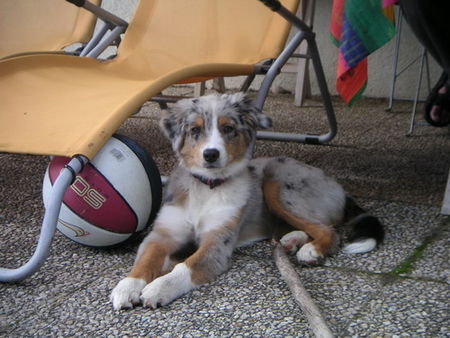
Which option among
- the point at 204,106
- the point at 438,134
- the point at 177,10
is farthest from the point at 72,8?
the point at 438,134

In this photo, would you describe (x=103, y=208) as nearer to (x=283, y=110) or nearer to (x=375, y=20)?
(x=375, y=20)

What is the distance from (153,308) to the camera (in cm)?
205

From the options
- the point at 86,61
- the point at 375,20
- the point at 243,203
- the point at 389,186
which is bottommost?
the point at 389,186

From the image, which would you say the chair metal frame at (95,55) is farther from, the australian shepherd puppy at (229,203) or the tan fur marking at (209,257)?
the tan fur marking at (209,257)

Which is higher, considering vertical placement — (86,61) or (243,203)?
(86,61)

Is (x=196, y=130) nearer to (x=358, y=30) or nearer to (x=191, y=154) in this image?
(x=191, y=154)

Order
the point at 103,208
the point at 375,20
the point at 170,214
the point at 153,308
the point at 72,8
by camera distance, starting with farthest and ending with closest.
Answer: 1. the point at 72,8
2. the point at 375,20
3. the point at 170,214
4. the point at 103,208
5. the point at 153,308

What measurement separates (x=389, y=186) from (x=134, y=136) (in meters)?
2.06

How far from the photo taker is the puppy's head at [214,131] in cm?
254

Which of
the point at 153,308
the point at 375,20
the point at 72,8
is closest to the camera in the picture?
the point at 153,308

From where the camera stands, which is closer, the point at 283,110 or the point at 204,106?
the point at 204,106

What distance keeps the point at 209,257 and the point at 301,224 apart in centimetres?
55

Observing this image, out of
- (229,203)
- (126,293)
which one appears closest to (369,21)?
(229,203)

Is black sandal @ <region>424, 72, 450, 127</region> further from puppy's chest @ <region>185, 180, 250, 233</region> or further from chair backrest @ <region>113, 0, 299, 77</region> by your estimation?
puppy's chest @ <region>185, 180, 250, 233</region>
